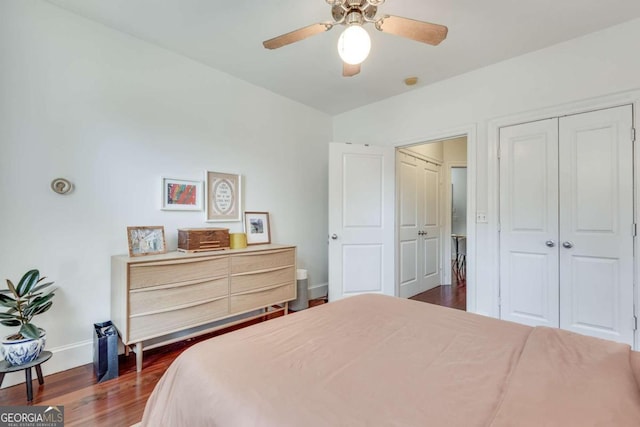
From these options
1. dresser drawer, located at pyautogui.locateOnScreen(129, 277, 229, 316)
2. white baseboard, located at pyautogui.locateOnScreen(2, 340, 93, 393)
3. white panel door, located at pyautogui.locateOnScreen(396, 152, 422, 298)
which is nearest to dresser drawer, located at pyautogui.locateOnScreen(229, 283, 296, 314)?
dresser drawer, located at pyautogui.locateOnScreen(129, 277, 229, 316)

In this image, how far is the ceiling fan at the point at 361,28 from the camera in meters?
1.50

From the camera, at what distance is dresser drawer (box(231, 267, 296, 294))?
2.56m

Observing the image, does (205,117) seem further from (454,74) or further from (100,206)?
(454,74)

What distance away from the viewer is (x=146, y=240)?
2340mm

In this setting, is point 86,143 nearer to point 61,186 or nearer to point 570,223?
point 61,186

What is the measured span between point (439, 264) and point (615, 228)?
2506 millimetres

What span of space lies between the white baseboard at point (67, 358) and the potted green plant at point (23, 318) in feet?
0.96

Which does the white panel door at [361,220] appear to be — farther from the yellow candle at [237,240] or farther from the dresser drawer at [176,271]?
the dresser drawer at [176,271]

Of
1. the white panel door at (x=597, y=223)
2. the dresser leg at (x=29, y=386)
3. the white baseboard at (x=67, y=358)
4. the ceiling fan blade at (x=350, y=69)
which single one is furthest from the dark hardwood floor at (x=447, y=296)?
the dresser leg at (x=29, y=386)

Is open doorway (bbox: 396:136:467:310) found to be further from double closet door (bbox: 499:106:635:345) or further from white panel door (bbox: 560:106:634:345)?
white panel door (bbox: 560:106:634:345)

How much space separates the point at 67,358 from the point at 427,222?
416cm

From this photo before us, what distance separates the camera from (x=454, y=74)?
2.98m

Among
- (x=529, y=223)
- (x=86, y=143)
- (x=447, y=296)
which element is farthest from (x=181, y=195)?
(x=447, y=296)

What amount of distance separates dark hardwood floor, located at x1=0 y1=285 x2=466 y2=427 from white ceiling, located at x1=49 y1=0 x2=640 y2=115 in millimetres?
2582
